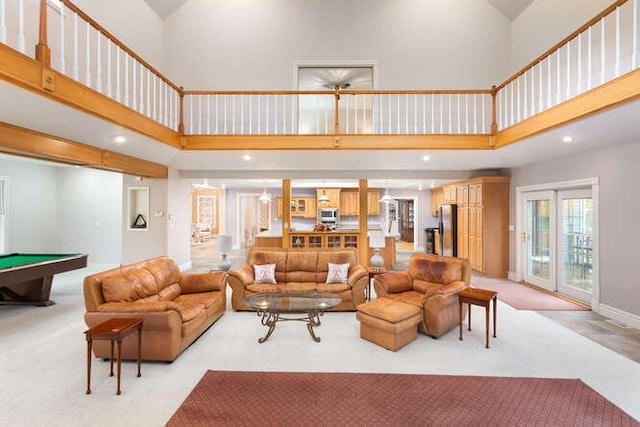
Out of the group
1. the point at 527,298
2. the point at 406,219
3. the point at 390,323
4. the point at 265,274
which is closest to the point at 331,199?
the point at 406,219

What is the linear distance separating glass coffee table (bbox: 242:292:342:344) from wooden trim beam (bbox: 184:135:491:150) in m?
2.73

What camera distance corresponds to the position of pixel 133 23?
222 inches

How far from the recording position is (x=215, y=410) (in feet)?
7.02

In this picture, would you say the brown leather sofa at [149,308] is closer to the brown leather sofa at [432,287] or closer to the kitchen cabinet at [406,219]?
the brown leather sofa at [432,287]

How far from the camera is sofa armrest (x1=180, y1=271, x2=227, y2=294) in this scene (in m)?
3.90

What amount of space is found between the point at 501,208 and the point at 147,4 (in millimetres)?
8610

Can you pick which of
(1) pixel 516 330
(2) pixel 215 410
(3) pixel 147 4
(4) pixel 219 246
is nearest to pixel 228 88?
(3) pixel 147 4

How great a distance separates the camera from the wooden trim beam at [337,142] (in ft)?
16.9

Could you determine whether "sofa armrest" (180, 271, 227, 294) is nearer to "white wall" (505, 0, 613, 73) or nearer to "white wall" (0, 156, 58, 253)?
"white wall" (0, 156, 58, 253)

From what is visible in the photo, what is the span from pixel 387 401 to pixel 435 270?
2.07 meters

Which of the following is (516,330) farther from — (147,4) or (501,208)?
(147,4)

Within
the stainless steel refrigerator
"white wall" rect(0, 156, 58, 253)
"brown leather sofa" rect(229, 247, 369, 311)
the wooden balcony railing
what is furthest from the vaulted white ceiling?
"brown leather sofa" rect(229, 247, 369, 311)

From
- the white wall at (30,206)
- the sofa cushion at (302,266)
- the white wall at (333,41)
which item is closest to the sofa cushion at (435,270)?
the sofa cushion at (302,266)

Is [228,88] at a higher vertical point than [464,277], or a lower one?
higher
